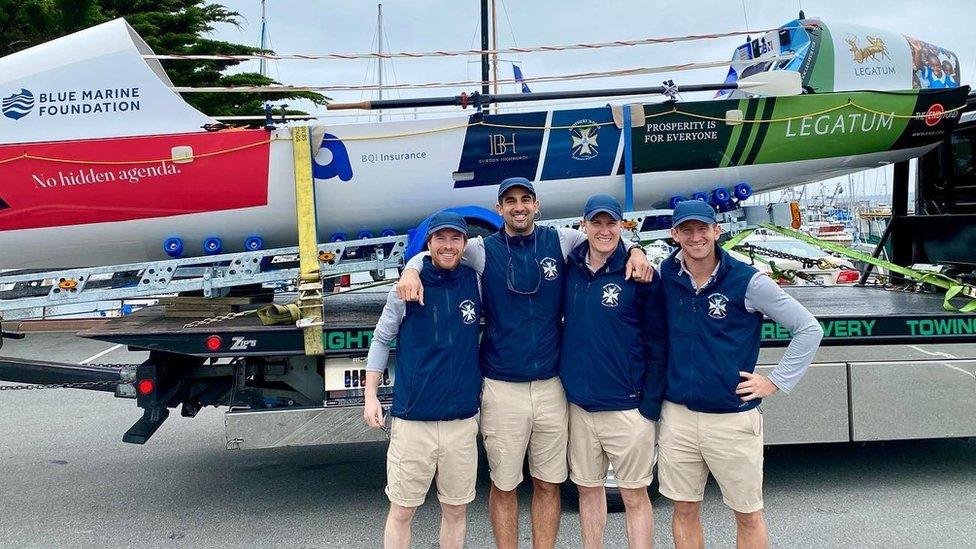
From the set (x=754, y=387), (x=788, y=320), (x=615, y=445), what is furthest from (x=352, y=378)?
(x=788, y=320)

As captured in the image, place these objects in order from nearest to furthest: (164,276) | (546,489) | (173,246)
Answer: (546,489) < (164,276) < (173,246)

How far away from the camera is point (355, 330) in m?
4.08

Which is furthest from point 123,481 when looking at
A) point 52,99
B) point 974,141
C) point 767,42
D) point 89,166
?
point 974,141

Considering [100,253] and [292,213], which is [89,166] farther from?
[292,213]

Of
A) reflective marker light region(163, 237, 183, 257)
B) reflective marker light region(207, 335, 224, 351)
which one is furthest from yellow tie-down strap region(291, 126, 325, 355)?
reflective marker light region(163, 237, 183, 257)

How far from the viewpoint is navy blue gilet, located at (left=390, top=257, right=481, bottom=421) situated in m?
3.00

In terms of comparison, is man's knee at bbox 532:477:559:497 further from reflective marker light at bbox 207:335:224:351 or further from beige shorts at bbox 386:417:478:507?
reflective marker light at bbox 207:335:224:351

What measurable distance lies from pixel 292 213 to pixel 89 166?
1154mm

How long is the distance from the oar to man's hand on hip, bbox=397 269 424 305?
1926mm

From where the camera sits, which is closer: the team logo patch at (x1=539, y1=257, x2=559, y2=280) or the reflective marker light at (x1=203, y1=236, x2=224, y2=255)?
the team logo patch at (x1=539, y1=257, x2=559, y2=280)

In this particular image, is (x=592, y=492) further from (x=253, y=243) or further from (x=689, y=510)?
(x=253, y=243)

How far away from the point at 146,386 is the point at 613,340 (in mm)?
2579

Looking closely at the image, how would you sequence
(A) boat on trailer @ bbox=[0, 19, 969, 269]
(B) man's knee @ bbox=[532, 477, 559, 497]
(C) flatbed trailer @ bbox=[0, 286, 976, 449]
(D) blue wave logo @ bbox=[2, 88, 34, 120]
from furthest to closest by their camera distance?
(A) boat on trailer @ bbox=[0, 19, 969, 269] < (D) blue wave logo @ bbox=[2, 88, 34, 120] < (C) flatbed trailer @ bbox=[0, 286, 976, 449] < (B) man's knee @ bbox=[532, 477, 559, 497]

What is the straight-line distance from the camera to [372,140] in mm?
4746
